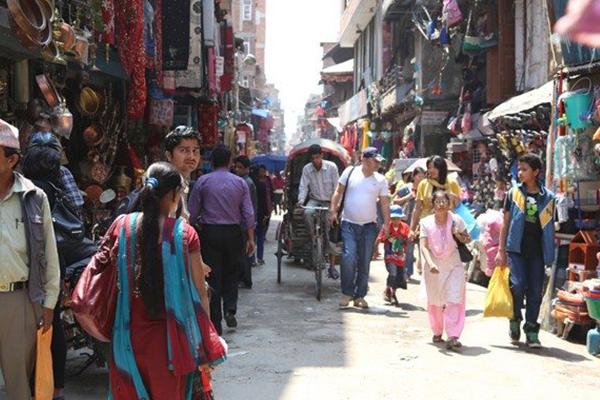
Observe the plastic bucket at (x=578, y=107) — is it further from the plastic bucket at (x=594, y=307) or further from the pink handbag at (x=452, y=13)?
the pink handbag at (x=452, y=13)

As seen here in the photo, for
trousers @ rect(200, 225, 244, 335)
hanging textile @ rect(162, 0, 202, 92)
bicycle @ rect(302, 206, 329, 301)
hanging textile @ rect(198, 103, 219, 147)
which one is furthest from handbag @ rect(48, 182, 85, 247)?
hanging textile @ rect(198, 103, 219, 147)

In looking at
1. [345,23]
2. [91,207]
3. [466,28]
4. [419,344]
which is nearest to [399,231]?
[419,344]

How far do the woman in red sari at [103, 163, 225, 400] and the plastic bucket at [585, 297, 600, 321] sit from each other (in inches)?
173

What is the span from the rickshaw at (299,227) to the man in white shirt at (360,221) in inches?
28.2

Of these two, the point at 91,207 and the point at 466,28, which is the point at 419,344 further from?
the point at 466,28

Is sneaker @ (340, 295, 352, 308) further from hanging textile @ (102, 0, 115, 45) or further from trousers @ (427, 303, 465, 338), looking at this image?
hanging textile @ (102, 0, 115, 45)

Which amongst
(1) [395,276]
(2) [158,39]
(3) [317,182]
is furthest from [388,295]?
(2) [158,39]

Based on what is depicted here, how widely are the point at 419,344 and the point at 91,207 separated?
4.16 m

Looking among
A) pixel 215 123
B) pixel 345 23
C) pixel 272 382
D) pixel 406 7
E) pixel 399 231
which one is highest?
pixel 345 23

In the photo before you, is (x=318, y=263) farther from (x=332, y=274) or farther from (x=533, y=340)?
(x=533, y=340)

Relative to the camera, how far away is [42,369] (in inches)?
159

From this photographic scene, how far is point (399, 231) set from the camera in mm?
9805

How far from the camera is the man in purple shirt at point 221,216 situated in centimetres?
720

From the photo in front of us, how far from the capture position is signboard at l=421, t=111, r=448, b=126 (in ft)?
67.0
